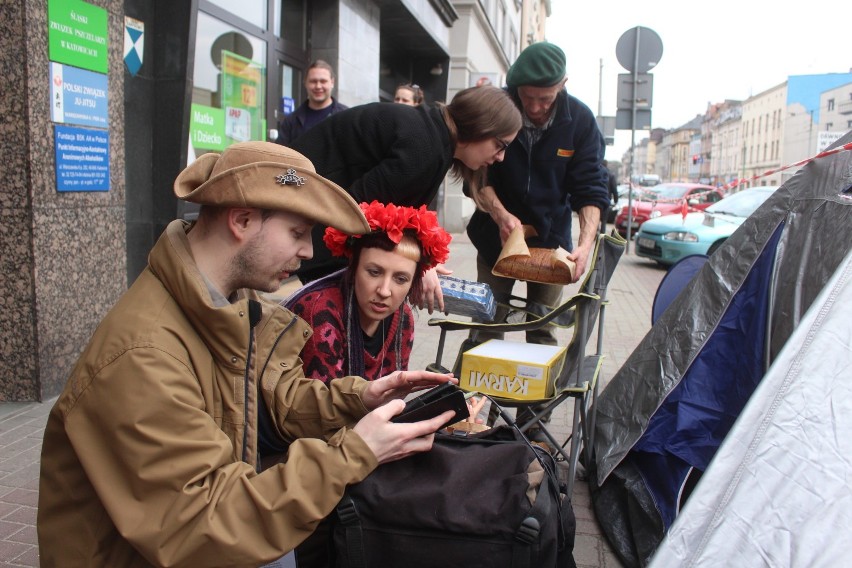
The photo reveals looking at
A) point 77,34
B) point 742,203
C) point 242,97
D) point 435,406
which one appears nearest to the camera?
point 435,406

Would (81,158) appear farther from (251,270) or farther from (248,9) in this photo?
(248,9)

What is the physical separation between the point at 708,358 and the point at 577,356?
21.7 inches

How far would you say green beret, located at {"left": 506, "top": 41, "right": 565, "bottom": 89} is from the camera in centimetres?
348

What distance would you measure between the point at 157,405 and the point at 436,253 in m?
1.49

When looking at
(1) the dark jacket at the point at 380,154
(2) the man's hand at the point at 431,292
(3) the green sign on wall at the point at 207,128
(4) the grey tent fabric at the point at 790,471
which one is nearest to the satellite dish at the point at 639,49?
(3) the green sign on wall at the point at 207,128

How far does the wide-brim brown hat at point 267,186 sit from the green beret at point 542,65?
199 centimetres

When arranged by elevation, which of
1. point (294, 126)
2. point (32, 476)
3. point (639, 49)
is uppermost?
point (639, 49)

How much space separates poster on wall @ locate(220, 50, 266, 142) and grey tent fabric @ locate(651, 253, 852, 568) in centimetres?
630

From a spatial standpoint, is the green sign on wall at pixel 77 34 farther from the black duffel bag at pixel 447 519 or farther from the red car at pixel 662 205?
the red car at pixel 662 205

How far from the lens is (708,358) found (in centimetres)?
319

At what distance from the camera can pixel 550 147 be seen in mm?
3850

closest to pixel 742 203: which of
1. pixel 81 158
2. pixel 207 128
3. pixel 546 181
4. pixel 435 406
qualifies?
pixel 207 128

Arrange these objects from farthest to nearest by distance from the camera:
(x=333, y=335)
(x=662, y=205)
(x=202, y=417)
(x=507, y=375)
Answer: (x=662, y=205)
(x=507, y=375)
(x=333, y=335)
(x=202, y=417)

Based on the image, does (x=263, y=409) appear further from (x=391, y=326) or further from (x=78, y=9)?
(x=78, y=9)
